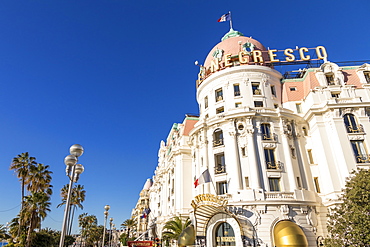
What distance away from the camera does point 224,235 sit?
2688cm

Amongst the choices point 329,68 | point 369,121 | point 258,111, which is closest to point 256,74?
point 258,111

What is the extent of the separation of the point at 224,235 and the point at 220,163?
329 inches

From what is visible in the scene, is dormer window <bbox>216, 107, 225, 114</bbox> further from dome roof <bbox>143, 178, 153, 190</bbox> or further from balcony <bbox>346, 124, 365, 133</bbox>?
dome roof <bbox>143, 178, 153, 190</bbox>

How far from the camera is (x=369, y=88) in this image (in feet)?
97.6

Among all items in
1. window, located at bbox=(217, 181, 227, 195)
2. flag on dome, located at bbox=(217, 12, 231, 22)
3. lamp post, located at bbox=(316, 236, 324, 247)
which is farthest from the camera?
flag on dome, located at bbox=(217, 12, 231, 22)

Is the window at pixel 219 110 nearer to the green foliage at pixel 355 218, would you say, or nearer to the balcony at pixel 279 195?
the balcony at pixel 279 195

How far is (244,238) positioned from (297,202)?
6845 millimetres

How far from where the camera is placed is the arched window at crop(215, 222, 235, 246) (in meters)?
26.3

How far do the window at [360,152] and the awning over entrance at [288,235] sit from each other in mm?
10050

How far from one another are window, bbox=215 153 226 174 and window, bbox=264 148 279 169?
5113 mm

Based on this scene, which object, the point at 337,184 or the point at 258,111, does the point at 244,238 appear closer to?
the point at 337,184

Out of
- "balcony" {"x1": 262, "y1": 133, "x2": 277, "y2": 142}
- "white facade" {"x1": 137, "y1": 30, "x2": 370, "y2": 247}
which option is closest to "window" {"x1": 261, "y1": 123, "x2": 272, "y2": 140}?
"balcony" {"x1": 262, "y1": 133, "x2": 277, "y2": 142}

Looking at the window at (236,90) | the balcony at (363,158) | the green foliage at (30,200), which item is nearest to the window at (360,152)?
the balcony at (363,158)

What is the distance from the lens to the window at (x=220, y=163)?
29.8m
